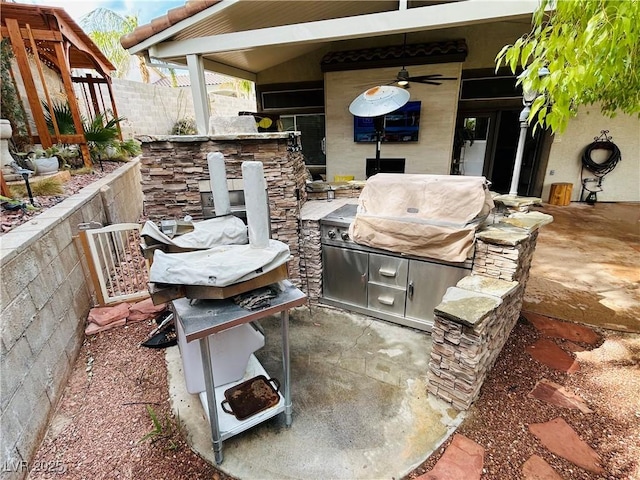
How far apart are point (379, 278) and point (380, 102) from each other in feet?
7.32

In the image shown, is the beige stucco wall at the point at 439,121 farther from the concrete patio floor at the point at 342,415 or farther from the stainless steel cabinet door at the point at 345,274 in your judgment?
the concrete patio floor at the point at 342,415

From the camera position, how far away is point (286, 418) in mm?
2359

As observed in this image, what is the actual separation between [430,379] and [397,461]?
719mm

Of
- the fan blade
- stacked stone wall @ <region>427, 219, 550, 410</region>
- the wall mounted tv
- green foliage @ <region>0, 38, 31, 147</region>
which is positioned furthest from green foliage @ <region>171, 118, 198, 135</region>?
stacked stone wall @ <region>427, 219, 550, 410</region>

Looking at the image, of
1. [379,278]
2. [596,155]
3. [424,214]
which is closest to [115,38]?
[379,278]

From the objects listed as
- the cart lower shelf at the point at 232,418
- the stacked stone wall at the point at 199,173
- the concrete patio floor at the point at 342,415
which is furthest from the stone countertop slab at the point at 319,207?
the cart lower shelf at the point at 232,418

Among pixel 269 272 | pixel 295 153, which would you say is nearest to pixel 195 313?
pixel 269 272

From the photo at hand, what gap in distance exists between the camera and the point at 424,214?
3.14 m

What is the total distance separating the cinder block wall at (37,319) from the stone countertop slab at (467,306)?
9.30 ft

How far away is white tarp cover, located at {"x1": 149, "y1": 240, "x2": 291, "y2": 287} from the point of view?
5.45 ft

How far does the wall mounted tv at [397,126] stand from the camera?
696 cm

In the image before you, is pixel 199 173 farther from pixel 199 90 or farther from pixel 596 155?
pixel 596 155

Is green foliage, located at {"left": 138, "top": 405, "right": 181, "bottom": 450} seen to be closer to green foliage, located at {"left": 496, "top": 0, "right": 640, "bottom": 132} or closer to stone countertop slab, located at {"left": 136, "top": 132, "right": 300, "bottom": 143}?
stone countertop slab, located at {"left": 136, "top": 132, "right": 300, "bottom": 143}

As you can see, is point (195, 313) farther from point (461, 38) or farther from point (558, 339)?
point (461, 38)
